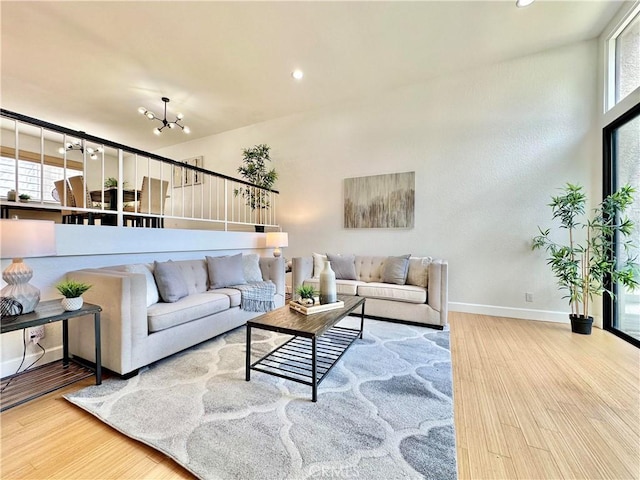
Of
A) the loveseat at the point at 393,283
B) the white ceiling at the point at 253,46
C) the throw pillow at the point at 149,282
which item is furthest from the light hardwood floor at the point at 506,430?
the white ceiling at the point at 253,46

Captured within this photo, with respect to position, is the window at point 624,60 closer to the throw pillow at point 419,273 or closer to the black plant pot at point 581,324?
the black plant pot at point 581,324

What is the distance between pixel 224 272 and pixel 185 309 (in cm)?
85

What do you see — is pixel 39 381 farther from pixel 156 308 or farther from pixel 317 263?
pixel 317 263

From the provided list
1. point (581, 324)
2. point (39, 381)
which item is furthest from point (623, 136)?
point (39, 381)

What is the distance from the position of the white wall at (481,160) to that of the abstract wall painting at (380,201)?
0.40 feet

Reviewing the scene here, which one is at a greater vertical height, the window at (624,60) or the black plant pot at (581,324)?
the window at (624,60)

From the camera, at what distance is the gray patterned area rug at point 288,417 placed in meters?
1.25

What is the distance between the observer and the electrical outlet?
211 cm

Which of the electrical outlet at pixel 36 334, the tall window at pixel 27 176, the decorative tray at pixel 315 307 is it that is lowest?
the electrical outlet at pixel 36 334

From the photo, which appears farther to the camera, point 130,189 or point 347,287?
point 130,189

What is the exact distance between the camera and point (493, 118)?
3.84 m

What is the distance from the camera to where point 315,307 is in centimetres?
223

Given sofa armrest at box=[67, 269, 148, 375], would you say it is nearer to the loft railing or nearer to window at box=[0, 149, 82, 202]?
the loft railing

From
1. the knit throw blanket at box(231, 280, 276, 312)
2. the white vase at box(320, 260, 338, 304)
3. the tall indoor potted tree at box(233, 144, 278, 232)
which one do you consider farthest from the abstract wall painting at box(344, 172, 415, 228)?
the white vase at box(320, 260, 338, 304)
